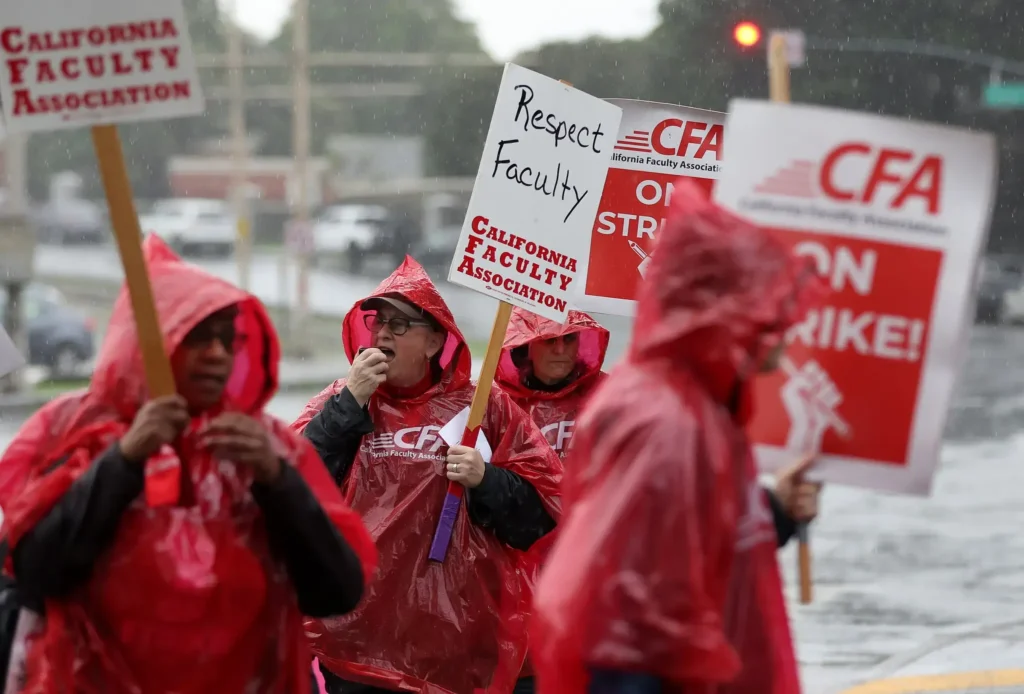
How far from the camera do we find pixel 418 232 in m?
55.0

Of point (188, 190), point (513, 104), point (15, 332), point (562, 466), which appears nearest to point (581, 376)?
point (562, 466)

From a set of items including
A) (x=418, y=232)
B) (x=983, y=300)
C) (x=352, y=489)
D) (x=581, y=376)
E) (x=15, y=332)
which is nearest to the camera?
(x=352, y=489)

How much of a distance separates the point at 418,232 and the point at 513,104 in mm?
49911

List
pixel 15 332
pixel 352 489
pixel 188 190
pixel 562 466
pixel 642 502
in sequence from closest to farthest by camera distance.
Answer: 1. pixel 642 502
2. pixel 352 489
3. pixel 562 466
4. pixel 15 332
5. pixel 188 190

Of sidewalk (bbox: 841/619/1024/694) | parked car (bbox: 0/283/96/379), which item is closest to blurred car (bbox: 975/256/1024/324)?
parked car (bbox: 0/283/96/379)

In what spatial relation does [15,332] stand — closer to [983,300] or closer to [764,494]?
[764,494]

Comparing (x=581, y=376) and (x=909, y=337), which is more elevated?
(x=909, y=337)

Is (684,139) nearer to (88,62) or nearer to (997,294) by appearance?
(88,62)

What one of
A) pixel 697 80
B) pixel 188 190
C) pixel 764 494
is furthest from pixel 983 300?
pixel 188 190

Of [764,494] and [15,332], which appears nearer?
[764,494]

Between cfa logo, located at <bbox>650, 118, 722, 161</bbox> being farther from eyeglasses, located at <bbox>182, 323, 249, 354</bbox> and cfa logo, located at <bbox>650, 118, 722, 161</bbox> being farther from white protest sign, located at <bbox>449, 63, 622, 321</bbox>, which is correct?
eyeglasses, located at <bbox>182, 323, 249, 354</bbox>

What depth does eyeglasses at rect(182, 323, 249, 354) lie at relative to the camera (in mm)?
3283

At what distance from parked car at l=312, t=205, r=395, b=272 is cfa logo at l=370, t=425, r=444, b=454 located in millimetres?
45640

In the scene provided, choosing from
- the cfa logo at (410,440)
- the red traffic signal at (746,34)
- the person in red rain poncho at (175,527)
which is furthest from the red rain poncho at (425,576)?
the red traffic signal at (746,34)
